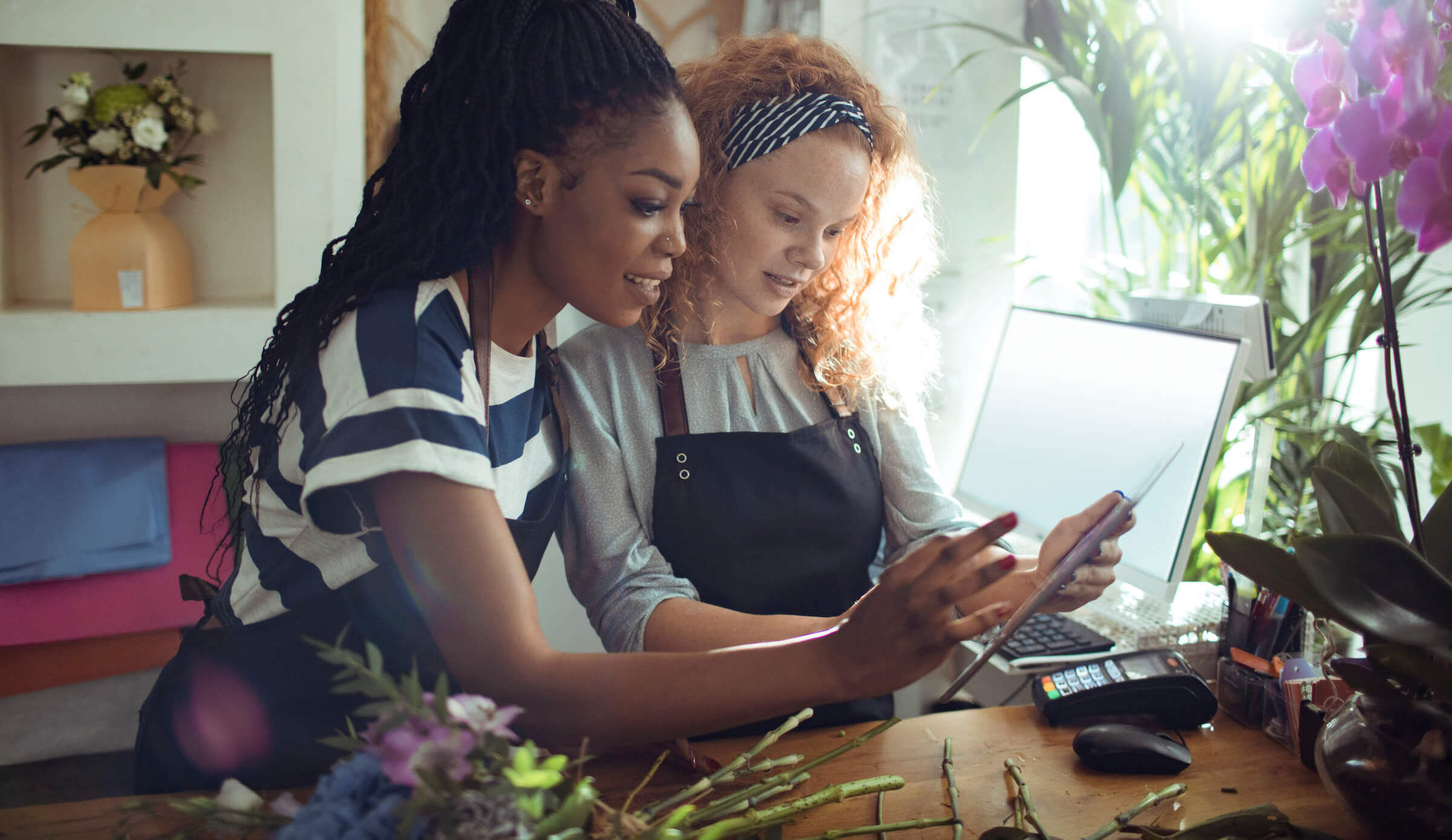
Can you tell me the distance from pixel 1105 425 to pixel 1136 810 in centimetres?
78

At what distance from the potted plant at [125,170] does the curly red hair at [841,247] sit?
3.53 feet

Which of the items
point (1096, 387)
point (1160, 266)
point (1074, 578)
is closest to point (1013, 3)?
point (1160, 266)

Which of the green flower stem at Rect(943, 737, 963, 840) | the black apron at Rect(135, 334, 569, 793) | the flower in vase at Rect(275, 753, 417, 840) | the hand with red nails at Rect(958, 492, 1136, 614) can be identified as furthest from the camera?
the hand with red nails at Rect(958, 492, 1136, 614)

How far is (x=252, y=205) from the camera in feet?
6.46

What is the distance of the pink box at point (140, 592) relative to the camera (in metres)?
1.68

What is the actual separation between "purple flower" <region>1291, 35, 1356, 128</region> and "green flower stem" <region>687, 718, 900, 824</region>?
684 millimetres

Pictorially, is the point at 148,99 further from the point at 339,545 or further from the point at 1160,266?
the point at 1160,266

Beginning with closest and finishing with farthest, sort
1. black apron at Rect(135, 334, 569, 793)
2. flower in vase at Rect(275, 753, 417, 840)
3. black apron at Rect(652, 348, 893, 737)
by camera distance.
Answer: flower in vase at Rect(275, 753, 417, 840)
black apron at Rect(135, 334, 569, 793)
black apron at Rect(652, 348, 893, 737)

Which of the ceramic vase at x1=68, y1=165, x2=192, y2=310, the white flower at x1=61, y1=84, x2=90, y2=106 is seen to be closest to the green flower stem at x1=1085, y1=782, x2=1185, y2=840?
the ceramic vase at x1=68, y1=165, x2=192, y2=310

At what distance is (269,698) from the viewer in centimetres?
98

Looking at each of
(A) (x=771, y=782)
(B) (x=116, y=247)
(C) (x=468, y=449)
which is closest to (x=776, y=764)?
(A) (x=771, y=782)

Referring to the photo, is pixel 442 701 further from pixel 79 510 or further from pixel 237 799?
pixel 79 510

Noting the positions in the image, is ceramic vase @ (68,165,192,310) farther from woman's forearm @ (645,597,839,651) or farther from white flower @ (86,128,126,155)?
woman's forearm @ (645,597,839,651)

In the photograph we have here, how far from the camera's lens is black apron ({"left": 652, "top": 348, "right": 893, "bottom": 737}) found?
1272mm
